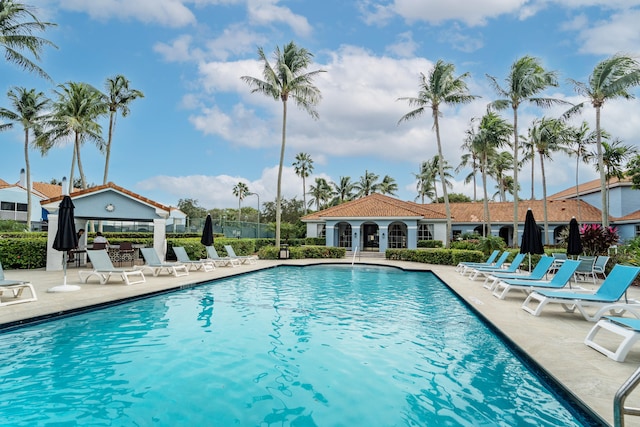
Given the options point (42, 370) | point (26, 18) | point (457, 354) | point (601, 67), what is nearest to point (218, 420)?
point (42, 370)

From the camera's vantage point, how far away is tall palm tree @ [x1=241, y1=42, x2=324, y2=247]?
79.3 feet

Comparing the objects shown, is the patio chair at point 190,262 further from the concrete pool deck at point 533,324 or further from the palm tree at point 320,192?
the palm tree at point 320,192

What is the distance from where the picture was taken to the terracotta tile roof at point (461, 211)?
3167 cm

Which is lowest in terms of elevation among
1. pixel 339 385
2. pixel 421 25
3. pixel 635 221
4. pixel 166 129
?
pixel 339 385

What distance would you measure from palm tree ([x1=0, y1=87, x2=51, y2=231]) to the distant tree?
3287cm

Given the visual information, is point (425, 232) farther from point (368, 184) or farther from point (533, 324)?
point (533, 324)

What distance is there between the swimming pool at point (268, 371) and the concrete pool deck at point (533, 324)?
27 cm

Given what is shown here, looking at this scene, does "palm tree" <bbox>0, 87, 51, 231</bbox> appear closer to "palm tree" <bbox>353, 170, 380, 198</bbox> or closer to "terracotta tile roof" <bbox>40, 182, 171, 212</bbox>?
"terracotta tile roof" <bbox>40, 182, 171, 212</bbox>

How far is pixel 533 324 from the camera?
22.3 ft

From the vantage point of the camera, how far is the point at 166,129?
2600 centimetres

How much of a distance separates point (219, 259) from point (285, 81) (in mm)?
13346

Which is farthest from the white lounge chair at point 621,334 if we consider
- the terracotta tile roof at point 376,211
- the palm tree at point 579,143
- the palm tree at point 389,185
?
the palm tree at point 389,185

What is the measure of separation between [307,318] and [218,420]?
4404 mm

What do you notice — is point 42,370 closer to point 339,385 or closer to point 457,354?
point 339,385
